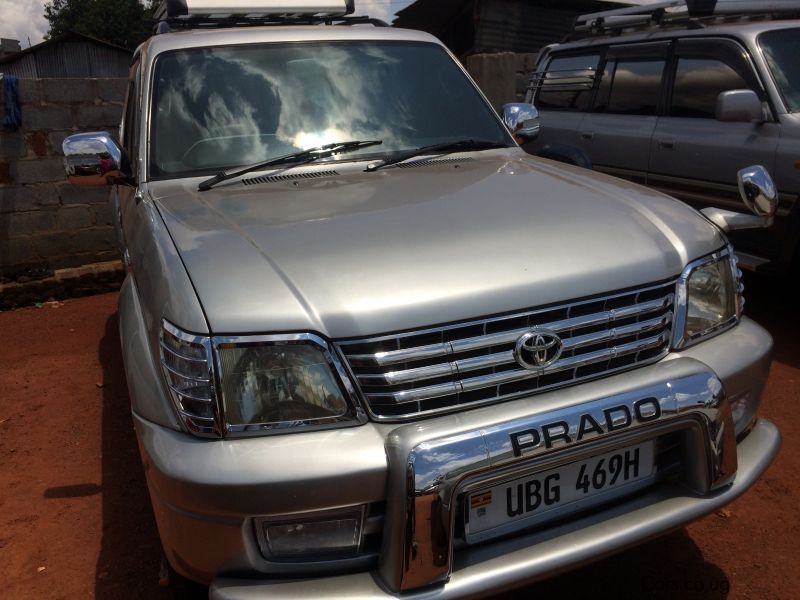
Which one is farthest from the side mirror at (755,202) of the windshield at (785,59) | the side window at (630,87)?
the side window at (630,87)

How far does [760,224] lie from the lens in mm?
2844

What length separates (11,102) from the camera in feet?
20.1

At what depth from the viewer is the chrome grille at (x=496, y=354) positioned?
188cm

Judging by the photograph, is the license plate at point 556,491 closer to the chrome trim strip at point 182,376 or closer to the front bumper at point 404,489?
the front bumper at point 404,489

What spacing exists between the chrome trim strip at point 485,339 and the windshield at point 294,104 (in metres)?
1.34

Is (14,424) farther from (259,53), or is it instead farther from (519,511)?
(519,511)

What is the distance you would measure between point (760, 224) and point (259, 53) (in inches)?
85.7

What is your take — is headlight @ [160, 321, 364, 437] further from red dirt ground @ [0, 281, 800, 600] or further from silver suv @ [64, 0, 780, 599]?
red dirt ground @ [0, 281, 800, 600]

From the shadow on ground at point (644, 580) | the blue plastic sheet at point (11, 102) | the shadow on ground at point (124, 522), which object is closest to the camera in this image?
the shadow on ground at point (644, 580)

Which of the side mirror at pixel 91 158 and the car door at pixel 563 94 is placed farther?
the car door at pixel 563 94

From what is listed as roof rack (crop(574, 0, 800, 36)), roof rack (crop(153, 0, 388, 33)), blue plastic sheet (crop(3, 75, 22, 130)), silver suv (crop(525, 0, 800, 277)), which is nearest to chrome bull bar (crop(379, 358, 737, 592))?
roof rack (crop(153, 0, 388, 33))

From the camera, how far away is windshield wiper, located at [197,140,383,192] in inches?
110

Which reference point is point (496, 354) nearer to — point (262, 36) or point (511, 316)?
point (511, 316)

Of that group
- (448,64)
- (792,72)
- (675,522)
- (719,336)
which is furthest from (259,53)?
(792,72)
